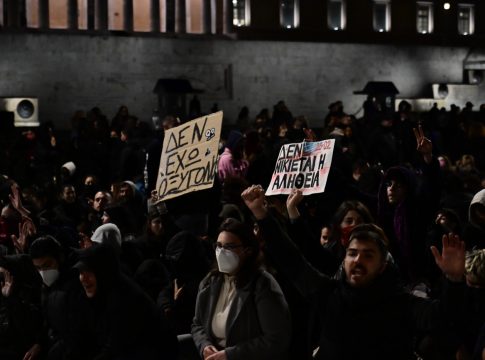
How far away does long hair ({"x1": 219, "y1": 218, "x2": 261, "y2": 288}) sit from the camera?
6243 millimetres

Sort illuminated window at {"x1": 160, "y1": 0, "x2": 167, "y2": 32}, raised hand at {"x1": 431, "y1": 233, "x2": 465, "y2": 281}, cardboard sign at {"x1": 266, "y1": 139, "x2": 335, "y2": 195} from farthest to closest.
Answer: illuminated window at {"x1": 160, "y1": 0, "x2": 167, "y2": 32}
cardboard sign at {"x1": 266, "y1": 139, "x2": 335, "y2": 195}
raised hand at {"x1": 431, "y1": 233, "x2": 465, "y2": 281}

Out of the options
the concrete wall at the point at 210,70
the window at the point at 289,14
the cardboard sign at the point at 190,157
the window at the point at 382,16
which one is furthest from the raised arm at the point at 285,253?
the window at the point at 382,16

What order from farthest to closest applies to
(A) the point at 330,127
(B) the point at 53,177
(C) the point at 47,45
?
(C) the point at 47,45 → (B) the point at 53,177 → (A) the point at 330,127

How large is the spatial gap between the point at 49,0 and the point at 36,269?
27381 mm

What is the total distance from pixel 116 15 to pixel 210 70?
3457 millimetres

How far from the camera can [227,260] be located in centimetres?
618

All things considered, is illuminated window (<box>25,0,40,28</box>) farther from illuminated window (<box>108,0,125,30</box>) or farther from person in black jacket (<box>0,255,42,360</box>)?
person in black jacket (<box>0,255,42,360</box>)

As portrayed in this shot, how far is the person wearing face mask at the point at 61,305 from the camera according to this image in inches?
267

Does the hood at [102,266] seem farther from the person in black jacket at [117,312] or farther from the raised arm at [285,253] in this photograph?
the raised arm at [285,253]

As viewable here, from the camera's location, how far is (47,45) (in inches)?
1335

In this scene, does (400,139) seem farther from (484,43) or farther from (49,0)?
(484,43)

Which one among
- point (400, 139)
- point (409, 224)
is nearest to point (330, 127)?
point (400, 139)

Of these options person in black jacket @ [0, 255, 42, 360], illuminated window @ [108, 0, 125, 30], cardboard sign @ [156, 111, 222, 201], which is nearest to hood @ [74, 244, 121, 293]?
person in black jacket @ [0, 255, 42, 360]

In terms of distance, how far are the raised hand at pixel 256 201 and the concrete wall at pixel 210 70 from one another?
2769cm
